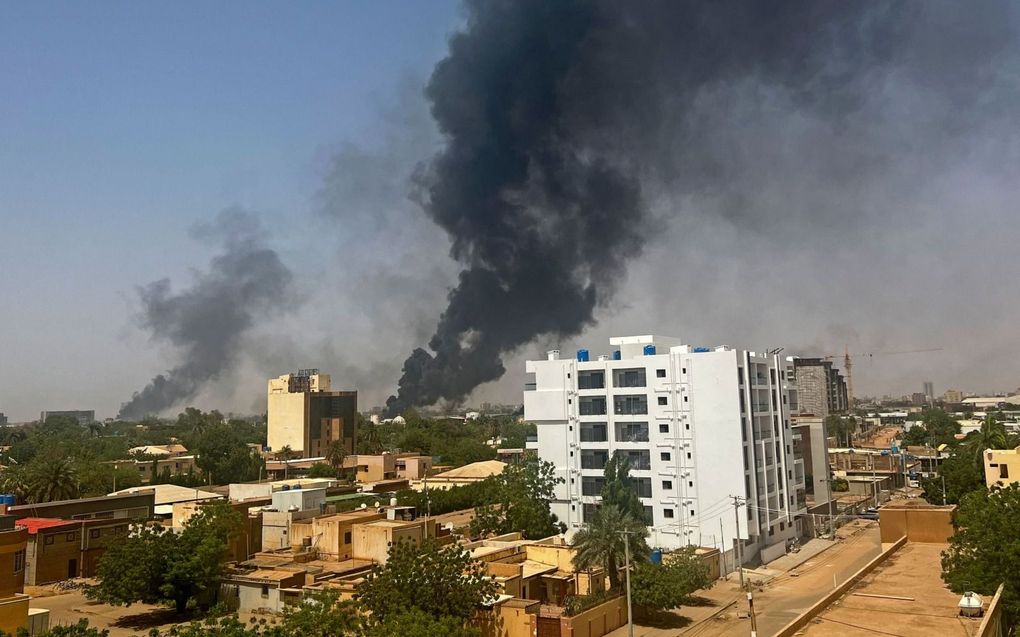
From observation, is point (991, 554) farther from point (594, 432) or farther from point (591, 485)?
point (594, 432)

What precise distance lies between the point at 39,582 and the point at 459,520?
39.5m

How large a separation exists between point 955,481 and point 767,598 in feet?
136

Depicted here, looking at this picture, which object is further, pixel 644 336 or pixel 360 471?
pixel 360 471

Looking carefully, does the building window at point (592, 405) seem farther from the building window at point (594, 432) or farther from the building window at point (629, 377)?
the building window at point (629, 377)

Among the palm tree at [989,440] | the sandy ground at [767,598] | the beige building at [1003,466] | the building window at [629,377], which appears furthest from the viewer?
the palm tree at [989,440]

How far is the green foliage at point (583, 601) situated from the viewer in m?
41.2

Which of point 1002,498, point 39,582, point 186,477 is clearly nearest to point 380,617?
point 1002,498

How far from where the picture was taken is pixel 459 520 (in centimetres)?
7981

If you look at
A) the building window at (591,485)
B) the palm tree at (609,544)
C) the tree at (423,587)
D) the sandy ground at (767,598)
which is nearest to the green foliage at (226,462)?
the building window at (591,485)

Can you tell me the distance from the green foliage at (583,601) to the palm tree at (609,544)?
3.72 feet

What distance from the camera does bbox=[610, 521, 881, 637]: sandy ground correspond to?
44781mm

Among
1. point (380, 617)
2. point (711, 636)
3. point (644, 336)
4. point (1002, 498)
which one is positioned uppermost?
point (644, 336)

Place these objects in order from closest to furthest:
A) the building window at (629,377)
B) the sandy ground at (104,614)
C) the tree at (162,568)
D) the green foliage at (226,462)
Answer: the sandy ground at (104,614), the tree at (162,568), the building window at (629,377), the green foliage at (226,462)

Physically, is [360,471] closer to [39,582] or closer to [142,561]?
[39,582]
